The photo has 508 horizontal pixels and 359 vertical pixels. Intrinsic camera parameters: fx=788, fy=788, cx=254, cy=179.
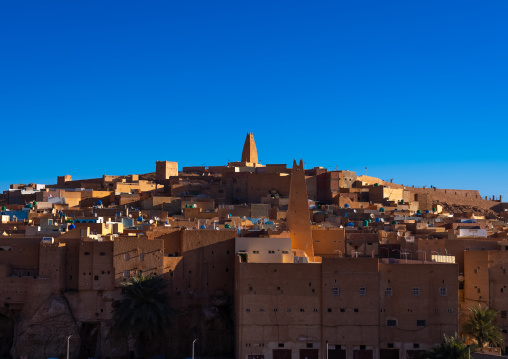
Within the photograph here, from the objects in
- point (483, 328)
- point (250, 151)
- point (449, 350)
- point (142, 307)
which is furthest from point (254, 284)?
point (250, 151)

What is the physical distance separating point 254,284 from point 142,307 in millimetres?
4167

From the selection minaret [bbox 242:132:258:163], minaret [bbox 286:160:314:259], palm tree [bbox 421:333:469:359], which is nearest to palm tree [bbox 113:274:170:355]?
minaret [bbox 286:160:314:259]

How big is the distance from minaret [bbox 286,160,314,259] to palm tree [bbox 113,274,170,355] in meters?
5.76

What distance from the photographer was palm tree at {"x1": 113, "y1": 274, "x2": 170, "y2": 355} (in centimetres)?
2733

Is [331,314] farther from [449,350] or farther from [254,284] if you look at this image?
[449,350]

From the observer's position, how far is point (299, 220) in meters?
31.1

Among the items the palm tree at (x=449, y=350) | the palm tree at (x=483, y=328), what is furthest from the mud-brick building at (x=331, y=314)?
the palm tree at (x=449, y=350)

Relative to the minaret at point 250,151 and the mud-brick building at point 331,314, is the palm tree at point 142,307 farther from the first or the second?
the minaret at point 250,151

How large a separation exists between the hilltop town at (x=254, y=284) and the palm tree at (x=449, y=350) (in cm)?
187

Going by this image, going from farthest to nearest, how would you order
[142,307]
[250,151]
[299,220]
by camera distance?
1. [250,151]
2. [299,220]
3. [142,307]

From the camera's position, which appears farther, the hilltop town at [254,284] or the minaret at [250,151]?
the minaret at [250,151]

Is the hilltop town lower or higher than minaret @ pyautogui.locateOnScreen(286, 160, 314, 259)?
lower

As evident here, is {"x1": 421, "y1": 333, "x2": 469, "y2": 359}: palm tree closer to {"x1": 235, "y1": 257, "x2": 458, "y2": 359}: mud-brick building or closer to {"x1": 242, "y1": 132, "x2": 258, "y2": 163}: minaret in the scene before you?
{"x1": 235, "y1": 257, "x2": 458, "y2": 359}: mud-brick building

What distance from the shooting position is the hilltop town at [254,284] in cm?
2608
